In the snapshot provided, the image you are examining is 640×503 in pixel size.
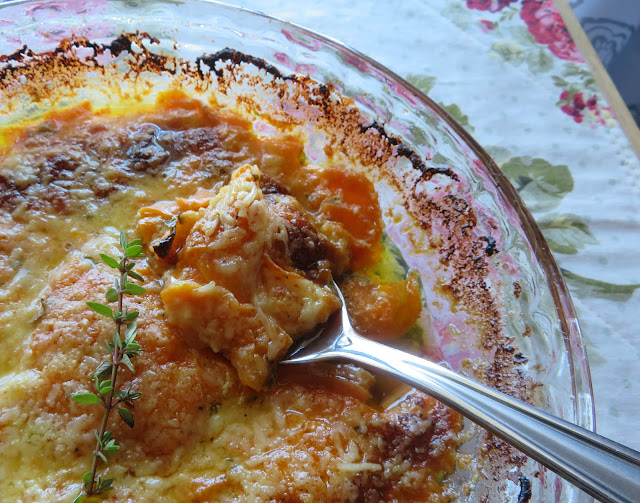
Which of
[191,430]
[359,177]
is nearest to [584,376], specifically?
[359,177]

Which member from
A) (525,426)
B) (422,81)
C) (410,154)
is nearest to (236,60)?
(410,154)

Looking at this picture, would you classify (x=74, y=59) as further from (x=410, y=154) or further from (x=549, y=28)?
(x=549, y=28)

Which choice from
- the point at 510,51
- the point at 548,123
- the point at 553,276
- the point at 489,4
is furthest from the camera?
the point at 489,4

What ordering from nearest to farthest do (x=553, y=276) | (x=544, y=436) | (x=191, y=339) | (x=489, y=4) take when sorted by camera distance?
1. (x=544, y=436)
2. (x=191, y=339)
3. (x=553, y=276)
4. (x=489, y=4)

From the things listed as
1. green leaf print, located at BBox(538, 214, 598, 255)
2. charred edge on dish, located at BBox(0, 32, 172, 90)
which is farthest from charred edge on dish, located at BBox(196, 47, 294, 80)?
green leaf print, located at BBox(538, 214, 598, 255)

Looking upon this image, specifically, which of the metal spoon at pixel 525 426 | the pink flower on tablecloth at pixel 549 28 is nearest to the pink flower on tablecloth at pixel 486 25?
the pink flower on tablecloth at pixel 549 28

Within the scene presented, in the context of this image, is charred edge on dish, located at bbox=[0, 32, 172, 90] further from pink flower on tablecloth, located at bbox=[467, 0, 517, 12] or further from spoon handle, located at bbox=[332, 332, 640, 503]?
pink flower on tablecloth, located at bbox=[467, 0, 517, 12]
